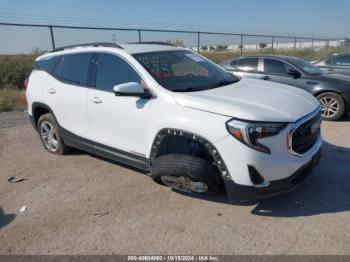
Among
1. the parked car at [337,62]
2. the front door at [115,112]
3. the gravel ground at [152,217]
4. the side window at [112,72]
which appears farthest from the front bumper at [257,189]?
the parked car at [337,62]

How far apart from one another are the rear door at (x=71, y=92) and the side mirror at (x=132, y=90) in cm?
96

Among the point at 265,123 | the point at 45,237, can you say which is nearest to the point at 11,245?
the point at 45,237

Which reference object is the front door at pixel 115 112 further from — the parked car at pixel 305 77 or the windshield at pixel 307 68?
the windshield at pixel 307 68

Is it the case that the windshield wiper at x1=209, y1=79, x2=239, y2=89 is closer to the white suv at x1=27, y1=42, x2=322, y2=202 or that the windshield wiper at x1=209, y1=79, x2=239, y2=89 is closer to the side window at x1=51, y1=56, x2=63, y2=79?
the white suv at x1=27, y1=42, x2=322, y2=202

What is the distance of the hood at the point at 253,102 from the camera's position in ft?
10.1

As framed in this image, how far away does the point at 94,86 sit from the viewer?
14.0 ft

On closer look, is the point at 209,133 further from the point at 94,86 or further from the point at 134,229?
the point at 94,86

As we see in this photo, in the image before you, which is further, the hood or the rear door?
the rear door

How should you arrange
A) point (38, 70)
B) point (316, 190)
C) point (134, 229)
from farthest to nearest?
1. point (38, 70)
2. point (316, 190)
3. point (134, 229)

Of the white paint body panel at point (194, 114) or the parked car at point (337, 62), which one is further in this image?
the parked car at point (337, 62)

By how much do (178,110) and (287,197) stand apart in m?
1.66

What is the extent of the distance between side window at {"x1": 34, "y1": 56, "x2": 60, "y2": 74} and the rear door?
4.5 inches

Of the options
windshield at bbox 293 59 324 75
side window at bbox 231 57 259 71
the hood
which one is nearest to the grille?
the hood

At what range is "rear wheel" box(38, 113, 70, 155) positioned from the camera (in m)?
5.20
